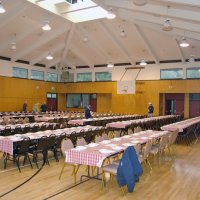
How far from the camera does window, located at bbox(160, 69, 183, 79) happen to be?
69.8ft

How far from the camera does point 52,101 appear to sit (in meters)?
26.7

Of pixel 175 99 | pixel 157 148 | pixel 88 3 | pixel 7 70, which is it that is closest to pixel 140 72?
pixel 175 99

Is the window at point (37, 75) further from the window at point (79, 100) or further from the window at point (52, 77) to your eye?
the window at point (79, 100)

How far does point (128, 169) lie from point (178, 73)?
56.9 ft

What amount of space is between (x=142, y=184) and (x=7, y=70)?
1780cm

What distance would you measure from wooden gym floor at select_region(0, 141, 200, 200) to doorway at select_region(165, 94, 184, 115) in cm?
1465

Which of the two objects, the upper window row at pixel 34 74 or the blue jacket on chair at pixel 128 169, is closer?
the blue jacket on chair at pixel 128 169

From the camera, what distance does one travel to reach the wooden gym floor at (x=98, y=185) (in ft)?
17.9

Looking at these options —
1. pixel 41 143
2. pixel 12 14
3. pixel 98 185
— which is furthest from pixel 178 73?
pixel 98 185

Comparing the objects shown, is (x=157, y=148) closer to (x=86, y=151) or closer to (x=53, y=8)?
(x=86, y=151)

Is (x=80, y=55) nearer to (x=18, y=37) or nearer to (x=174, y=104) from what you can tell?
(x=18, y=37)

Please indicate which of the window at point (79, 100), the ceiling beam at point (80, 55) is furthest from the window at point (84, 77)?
the window at point (79, 100)

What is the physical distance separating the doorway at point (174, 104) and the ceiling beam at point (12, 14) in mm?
14115

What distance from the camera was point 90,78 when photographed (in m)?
25.8
